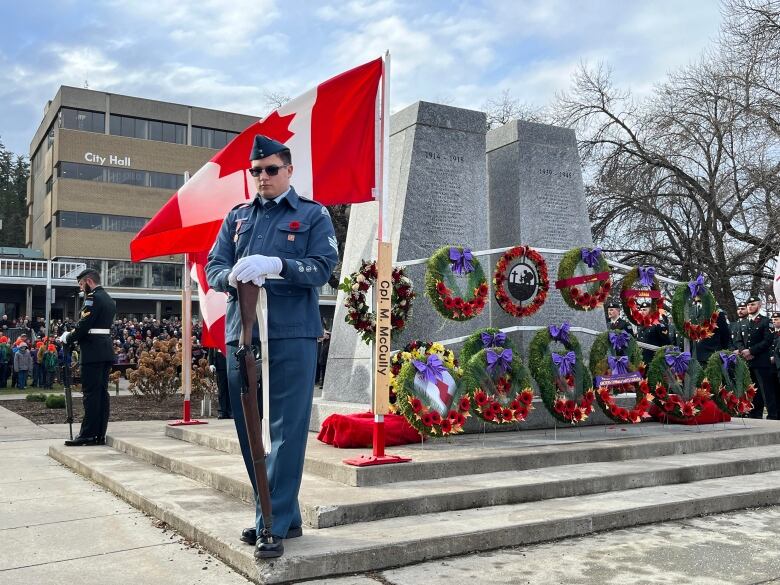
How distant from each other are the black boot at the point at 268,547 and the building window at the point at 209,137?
5565cm

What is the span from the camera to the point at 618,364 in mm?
7691

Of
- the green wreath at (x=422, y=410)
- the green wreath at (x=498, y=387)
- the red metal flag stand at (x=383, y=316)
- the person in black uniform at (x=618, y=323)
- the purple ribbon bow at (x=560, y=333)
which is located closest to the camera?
the red metal flag stand at (x=383, y=316)

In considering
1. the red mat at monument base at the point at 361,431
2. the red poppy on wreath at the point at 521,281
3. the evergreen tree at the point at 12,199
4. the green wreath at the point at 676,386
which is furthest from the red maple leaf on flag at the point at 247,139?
the evergreen tree at the point at 12,199

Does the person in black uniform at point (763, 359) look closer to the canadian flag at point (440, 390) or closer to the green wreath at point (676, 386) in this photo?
the green wreath at point (676, 386)

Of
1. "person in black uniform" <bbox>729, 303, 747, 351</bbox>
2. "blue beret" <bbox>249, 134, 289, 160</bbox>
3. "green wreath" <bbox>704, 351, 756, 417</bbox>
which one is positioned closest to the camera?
"blue beret" <bbox>249, 134, 289, 160</bbox>

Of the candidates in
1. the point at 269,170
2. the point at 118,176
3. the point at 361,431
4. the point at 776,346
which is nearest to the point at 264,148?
the point at 269,170

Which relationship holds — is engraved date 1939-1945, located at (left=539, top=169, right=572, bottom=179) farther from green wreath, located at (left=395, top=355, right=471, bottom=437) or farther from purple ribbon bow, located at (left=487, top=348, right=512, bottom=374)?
green wreath, located at (left=395, top=355, right=471, bottom=437)

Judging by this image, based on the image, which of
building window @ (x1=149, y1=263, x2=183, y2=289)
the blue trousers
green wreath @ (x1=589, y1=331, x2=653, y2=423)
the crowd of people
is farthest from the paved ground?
building window @ (x1=149, y1=263, x2=183, y2=289)

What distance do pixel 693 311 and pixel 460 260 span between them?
322cm

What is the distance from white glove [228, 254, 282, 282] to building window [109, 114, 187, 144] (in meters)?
54.6

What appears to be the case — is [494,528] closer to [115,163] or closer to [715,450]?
[715,450]

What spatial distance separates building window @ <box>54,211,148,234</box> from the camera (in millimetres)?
52188

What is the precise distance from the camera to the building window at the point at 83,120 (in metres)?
52.2

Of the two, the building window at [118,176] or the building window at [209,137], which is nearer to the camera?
the building window at [118,176]
